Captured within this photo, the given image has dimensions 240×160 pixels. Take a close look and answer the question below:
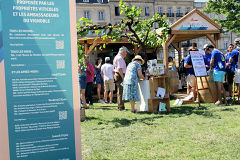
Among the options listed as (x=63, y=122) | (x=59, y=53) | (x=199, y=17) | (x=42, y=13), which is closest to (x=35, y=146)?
(x=63, y=122)

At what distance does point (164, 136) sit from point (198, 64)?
3723mm

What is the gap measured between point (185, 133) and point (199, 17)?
600 centimetres

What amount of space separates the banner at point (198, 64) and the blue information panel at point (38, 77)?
5.87m

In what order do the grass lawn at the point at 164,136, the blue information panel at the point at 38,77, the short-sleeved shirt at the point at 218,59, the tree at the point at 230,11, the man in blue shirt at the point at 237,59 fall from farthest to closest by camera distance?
the tree at the point at 230,11
the man in blue shirt at the point at 237,59
the short-sleeved shirt at the point at 218,59
the grass lawn at the point at 164,136
the blue information panel at the point at 38,77

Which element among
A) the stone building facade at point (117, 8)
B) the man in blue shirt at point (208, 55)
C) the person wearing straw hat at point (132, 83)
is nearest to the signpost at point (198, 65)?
the man in blue shirt at point (208, 55)

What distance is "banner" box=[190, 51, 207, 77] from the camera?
768 centimetres

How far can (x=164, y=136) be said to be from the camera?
4613 millimetres

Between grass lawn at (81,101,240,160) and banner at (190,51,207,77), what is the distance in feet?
4.15

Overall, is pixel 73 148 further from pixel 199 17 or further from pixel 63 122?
pixel 199 17

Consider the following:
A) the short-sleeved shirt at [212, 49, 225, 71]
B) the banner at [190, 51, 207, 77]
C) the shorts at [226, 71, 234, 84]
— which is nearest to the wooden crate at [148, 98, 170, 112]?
the banner at [190, 51, 207, 77]

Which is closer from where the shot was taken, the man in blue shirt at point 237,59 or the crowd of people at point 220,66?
the crowd of people at point 220,66

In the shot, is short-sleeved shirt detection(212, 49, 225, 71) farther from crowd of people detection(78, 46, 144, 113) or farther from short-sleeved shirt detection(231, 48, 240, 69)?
crowd of people detection(78, 46, 144, 113)

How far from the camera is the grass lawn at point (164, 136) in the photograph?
3.73 m

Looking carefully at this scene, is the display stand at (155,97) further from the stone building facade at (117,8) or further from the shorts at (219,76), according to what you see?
the stone building facade at (117,8)
